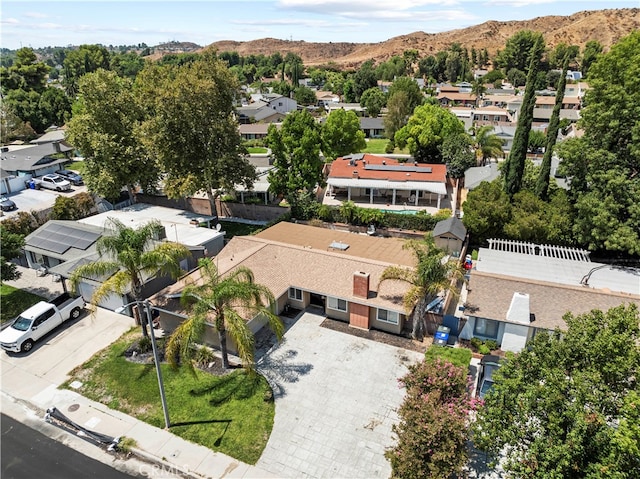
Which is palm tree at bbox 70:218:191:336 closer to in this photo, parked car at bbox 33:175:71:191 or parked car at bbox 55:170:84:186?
parked car at bbox 33:175:71:191

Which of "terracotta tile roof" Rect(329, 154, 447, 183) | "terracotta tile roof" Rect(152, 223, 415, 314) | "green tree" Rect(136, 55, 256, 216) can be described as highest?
"green tree" Rect(136, 55, 256, 216)

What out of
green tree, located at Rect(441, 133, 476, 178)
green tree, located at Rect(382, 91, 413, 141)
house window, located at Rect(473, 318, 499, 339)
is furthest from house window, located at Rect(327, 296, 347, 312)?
Answer: green tree, located at Rect(382, 91, 413, 141)

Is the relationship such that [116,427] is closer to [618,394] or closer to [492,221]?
[618,394]

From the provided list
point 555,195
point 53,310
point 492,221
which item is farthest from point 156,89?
point 555,195

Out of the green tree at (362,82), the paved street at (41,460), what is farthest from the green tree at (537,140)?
the paved street at (41,460)

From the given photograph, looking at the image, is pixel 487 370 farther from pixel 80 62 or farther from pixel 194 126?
pixel 80 62

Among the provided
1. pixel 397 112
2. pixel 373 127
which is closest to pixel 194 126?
pixel 397 112
